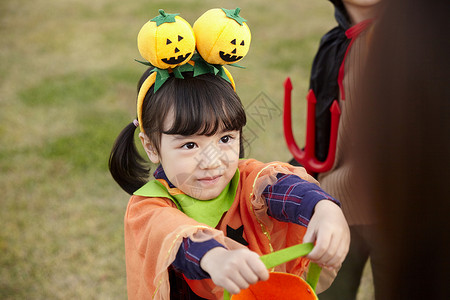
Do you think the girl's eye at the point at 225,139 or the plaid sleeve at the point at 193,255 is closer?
the plaid sleeve at the point at 193,255

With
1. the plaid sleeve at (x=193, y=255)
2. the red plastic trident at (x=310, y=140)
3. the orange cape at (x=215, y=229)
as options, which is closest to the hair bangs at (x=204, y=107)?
the orange cape at (x=215, y=229)

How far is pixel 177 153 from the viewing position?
3.41 ft

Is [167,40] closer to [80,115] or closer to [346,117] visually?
[346,117]

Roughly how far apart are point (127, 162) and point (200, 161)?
330 millimetres

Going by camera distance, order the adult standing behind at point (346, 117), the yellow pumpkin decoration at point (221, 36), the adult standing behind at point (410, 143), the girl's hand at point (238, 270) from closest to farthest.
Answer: the girl's hand at point (238, 270) < the adult standing behind at point (410, 143) < the yellow pumpkin decoration at point (221, 36) < the adult standing behind at point (346, 117)

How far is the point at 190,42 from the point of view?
98 centimetres

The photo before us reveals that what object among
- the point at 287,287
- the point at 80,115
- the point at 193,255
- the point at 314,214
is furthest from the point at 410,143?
the point at 80,115

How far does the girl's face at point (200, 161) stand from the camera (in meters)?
1.03

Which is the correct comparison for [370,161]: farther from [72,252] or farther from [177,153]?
[72,252]

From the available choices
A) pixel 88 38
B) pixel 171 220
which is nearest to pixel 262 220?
pixel 171 220

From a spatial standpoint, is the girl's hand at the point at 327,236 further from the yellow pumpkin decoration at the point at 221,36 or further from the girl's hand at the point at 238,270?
the yellow pumpkin decoration at the point at 221,36

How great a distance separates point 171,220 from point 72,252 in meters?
1.44

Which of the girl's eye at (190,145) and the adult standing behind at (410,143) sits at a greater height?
the girl's eye at (190,145)

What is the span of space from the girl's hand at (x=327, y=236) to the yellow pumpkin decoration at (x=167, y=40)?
1.31 ft
